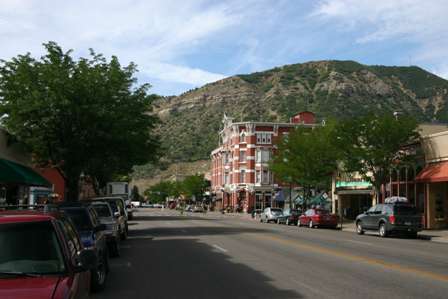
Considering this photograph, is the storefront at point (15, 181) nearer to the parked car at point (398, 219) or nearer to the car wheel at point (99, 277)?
the car wheel at point (99, 277)

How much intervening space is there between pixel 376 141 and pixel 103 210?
907 inches

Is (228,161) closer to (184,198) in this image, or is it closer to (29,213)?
(184,198)

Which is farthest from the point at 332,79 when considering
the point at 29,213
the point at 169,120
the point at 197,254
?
the point at 29,213

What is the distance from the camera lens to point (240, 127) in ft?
308

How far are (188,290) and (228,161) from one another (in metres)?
88.6

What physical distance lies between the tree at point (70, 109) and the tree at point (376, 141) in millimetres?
14405

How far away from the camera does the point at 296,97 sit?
145 m

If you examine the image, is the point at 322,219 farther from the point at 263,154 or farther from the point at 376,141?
the point at 263,154

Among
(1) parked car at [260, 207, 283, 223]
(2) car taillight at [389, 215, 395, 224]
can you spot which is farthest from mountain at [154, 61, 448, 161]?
(2) car taillight at [389, 215, 395, 224]

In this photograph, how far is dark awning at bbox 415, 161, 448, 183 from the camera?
3422cm

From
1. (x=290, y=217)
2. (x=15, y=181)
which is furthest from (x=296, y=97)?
(x=15, y=181)

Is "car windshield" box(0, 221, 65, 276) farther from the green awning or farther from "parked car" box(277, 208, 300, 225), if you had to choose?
"parked car" box(277, 208, 300, 225)

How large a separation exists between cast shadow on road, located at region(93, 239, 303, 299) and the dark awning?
1937 centimetres

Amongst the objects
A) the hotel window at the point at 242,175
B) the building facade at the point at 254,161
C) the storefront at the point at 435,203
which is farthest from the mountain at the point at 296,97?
the storefront at the point at 435,203
